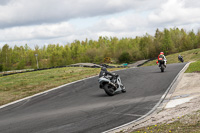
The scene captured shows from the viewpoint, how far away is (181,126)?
20.5 feet

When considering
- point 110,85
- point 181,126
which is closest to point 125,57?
point 110,85

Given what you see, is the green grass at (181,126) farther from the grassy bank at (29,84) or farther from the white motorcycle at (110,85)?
the grassy bank at (29,84)

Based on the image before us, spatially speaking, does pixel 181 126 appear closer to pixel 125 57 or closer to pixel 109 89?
pixel 109 89

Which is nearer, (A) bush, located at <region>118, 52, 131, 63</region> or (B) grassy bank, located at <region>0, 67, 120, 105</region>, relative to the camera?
(B) grassy bank, located at <region>0, 67, 120, 105</region>

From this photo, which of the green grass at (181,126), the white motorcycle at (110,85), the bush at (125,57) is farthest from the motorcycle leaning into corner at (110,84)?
the bush at (125,57)

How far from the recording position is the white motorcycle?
13.7 meters

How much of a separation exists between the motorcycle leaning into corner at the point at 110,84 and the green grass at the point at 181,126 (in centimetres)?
686

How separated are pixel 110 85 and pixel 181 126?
7.93 meters

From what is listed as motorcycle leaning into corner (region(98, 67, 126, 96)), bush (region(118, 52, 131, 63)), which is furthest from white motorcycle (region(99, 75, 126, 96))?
bush (region(118, 52, 131, 63))

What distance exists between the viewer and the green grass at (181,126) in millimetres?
5893

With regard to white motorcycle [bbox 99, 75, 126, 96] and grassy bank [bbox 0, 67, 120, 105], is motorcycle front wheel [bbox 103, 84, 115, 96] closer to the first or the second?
white motorcycle [bbox 99, 75, 126, 96]

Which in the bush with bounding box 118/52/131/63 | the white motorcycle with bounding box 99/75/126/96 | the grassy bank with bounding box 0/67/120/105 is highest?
the bush with bounding box 118/52/131/63

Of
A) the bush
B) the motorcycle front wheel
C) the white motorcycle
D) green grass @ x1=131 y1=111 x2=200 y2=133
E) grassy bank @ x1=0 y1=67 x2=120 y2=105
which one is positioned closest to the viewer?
green grass @ x1=131 y1=111 x2=200 y2=133

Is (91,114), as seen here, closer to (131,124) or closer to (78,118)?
(78,118)
